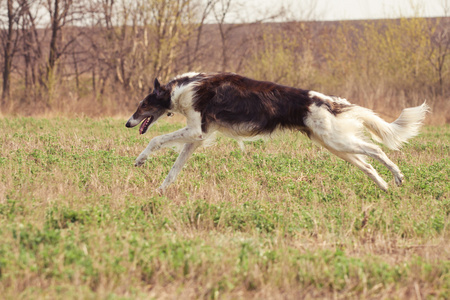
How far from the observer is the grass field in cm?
327

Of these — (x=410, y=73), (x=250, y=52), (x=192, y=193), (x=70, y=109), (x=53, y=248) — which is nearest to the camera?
(x=53, y=248)

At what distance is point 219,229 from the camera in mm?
4535

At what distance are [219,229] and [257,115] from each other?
6.16ft

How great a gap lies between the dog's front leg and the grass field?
37 centimetres

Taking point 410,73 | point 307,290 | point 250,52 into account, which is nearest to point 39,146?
point 307,290

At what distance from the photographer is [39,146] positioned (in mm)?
8734

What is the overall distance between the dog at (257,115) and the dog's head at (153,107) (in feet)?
0.04

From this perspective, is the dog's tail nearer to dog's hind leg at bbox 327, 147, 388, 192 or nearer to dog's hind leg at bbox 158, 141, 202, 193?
dog's hind leg at bbox 327, 147, 388, 192

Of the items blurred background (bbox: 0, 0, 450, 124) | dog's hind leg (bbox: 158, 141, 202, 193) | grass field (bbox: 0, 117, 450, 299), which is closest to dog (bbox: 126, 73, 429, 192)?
dog's hind leg (bbox: 158, 141, 202, 193)

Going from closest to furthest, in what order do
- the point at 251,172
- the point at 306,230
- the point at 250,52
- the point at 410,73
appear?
the point at 306,230, the point at 251,172, the point at 410,73, the point at 250,52

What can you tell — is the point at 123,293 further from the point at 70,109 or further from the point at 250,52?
the point at 250,52

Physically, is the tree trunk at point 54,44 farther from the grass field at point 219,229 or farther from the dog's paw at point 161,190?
the dog's paw at point 161,190

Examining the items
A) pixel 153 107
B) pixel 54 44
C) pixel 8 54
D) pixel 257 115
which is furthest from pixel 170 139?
pixel 8 54

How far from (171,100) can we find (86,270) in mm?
3252
